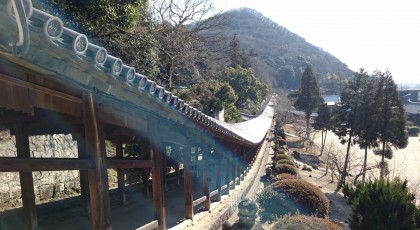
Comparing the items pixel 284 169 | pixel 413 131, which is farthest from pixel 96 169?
pixel 413 131

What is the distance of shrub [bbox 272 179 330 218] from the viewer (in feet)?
35.0

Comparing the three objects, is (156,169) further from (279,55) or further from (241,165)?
(279,55)

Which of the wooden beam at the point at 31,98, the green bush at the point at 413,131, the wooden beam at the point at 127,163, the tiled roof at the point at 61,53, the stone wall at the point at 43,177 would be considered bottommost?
the green bush at the point at 413,131

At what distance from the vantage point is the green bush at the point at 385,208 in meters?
9.04

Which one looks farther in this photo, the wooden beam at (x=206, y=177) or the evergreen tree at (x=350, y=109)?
the evergreen tree at (x=350, y=109)

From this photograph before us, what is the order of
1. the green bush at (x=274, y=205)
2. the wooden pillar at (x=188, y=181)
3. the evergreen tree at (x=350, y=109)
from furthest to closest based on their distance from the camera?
the evergreen tree at (x=350, y=109)
the green bush at (x=274, y=205)
the wooden pillar at (x=188, y=181)

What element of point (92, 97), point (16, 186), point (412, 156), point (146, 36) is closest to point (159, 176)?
point (92, 97)

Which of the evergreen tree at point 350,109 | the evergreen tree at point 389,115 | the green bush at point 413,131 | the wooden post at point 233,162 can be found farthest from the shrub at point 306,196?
the green bush at point 413,131

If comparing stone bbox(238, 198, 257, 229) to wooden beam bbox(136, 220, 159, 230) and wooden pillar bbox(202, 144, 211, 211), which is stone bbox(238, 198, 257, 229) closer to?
wooden pillar bbox(202, 144, 211, 211)

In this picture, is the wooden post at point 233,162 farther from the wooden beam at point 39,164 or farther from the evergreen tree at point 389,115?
the evergreen tree at point 389,115

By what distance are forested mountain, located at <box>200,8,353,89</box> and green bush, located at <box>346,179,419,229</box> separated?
6244 centimetres

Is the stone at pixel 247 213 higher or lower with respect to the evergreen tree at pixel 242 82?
lower

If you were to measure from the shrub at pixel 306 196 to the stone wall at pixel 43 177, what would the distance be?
7134 mm

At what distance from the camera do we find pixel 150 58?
52.8 feet
